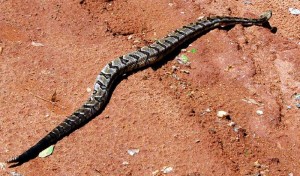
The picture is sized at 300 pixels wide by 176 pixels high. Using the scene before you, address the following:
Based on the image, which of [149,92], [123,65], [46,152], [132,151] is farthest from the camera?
[123,65]

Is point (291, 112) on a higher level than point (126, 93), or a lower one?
lower

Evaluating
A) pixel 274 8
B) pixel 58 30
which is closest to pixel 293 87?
pixel 274 8

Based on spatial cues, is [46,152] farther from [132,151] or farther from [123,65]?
[123,65]

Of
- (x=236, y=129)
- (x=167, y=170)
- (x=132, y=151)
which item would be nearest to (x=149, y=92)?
(x=132, y=151)

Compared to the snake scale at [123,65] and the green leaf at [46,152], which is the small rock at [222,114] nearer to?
the snake scale at [123,65]

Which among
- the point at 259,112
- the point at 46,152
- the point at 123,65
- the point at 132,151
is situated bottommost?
the point at 259,112

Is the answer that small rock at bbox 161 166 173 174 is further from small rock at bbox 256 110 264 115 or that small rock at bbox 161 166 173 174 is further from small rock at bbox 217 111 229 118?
small rock at bbox 256 110 264 115

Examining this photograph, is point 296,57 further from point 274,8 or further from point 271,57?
point 274,8
